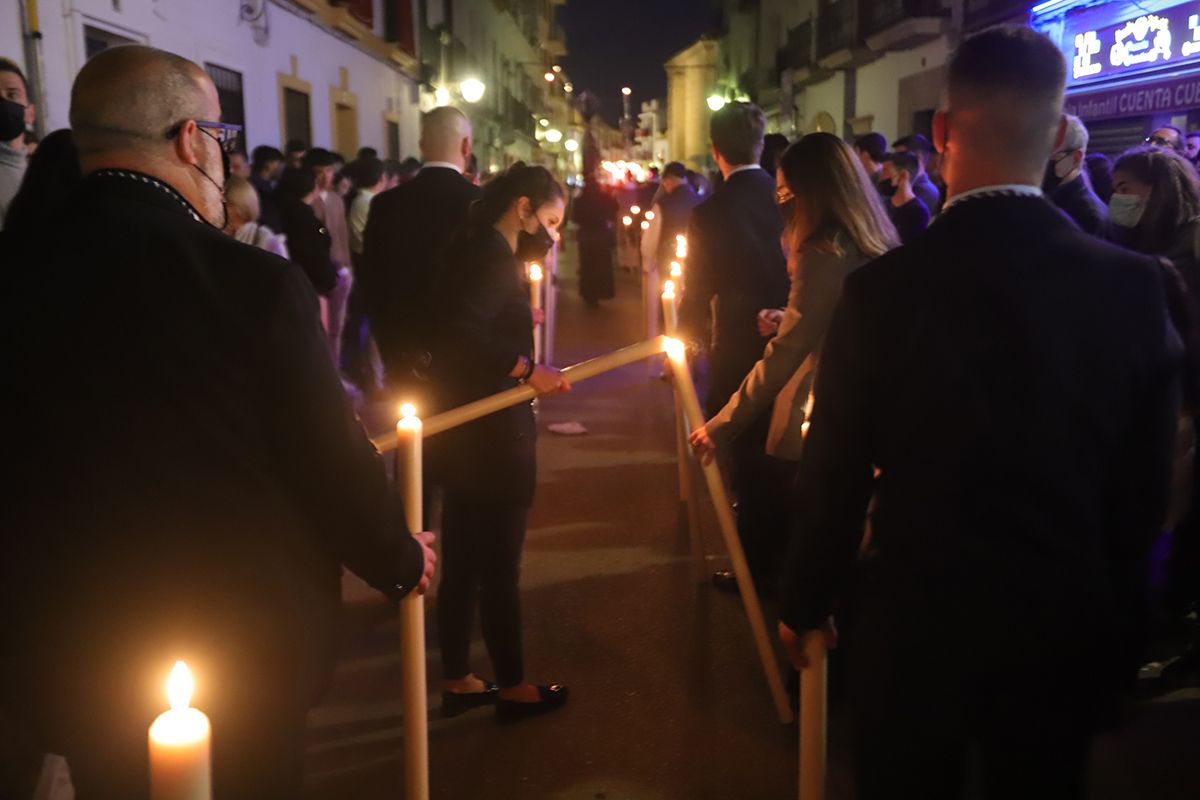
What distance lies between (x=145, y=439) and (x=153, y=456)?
0.03 meters

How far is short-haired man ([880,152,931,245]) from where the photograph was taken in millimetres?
6836

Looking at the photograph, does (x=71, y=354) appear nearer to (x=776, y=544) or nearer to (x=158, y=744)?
(x=158, y=744)

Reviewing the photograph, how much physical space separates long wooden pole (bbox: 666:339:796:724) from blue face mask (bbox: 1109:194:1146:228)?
2.36 metres

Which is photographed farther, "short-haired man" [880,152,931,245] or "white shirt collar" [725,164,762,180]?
"short-haired man" [880,152,931,245]

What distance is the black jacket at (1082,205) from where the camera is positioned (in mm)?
4578

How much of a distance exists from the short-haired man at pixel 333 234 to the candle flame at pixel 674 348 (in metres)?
5.17

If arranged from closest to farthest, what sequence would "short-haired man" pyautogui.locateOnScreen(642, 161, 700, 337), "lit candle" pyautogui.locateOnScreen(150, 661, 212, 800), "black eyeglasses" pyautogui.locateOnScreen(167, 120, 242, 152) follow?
"lit candle" pyautogui.locateOnScreen(150, 661, 212, 800) → "black eyeglasses" pyautogui.locateOnScreen(167, 120, 242, 152) → "short-haired man" pyautogui.locateOnScreen(642, 161, 700, 337)

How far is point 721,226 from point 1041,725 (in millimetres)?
3266

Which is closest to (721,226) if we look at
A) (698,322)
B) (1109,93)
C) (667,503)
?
(698,322)

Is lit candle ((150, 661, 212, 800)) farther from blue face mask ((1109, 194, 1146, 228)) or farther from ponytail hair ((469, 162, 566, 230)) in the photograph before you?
blue face mask ((1109, 194, 1146, 228))

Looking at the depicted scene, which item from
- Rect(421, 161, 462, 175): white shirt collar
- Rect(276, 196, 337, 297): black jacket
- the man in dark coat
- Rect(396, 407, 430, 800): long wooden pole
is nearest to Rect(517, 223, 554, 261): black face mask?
Rect(396, 407, 430, 800): long wooden pole

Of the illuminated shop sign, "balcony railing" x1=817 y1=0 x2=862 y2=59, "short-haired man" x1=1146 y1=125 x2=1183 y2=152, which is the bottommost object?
"short-haired man" x1=1146 y1=125 x2=1183 y2=152

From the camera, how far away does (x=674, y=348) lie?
3.62 meters

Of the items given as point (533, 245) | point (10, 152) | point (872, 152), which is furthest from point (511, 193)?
point (872, 152)
